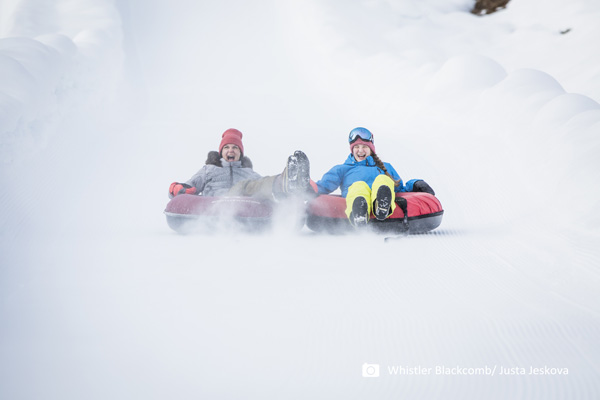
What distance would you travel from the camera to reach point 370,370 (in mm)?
1206

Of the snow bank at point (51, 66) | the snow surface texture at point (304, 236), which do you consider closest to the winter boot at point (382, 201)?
the snow surface texture at point (304, 236)

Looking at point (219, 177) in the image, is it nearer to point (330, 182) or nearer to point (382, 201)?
point (330, 182)

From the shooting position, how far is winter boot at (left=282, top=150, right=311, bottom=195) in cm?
258

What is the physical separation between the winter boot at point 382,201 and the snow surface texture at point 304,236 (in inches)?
7.1

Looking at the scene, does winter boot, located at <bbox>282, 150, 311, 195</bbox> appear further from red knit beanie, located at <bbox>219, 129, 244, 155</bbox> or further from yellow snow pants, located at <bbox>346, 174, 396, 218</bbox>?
red knit beanie, located at <bbox>219, 129, 244, 155</bbox>

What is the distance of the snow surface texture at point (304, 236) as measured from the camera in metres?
1.22

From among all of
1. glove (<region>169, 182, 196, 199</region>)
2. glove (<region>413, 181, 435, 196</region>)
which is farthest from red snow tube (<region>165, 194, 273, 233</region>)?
glove (<region>413, 181, 435, 196</region>)

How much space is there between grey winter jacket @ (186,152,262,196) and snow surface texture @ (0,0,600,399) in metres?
0.41

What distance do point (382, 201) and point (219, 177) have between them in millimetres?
1464

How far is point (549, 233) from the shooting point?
2500 millimetres

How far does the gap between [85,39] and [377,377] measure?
729 cm

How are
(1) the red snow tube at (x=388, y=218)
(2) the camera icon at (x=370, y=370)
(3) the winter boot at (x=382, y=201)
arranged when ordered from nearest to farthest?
(2) the camera icon at (x=370, y=370), (3) the winter boot at (x=382, y=201), (1) the red snow tube at (x=388, y=218)

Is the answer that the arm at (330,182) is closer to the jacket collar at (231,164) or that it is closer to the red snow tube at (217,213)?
the red snow tube at (217,213)

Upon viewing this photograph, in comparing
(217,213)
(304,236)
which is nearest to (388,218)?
(304,236)
